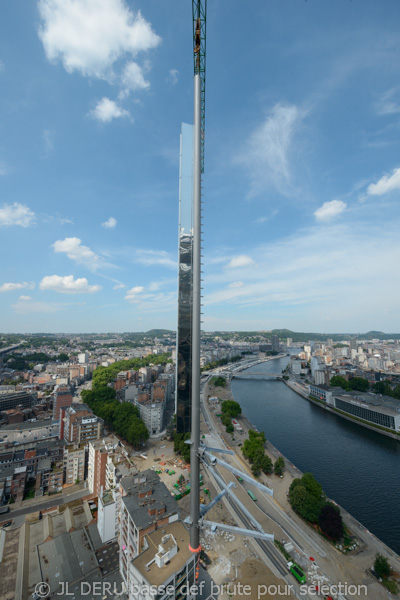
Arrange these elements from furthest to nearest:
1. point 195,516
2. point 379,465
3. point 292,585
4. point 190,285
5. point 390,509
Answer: point 379,465, point 390,509, point 292,585, point 190,285, point 195,516

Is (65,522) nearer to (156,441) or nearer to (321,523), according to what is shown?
(156,441)

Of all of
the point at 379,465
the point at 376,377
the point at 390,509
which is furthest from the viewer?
the point at 376,377

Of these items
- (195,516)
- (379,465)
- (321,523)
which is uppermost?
(195,516)

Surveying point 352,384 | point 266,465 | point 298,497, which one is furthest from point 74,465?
point 352,384

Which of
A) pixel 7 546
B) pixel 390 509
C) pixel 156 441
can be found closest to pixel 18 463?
pixel 7 546

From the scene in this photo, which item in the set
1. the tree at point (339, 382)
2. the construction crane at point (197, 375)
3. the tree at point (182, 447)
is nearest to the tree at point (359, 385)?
the tree at point (339, 382)

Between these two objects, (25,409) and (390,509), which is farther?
(25,409)

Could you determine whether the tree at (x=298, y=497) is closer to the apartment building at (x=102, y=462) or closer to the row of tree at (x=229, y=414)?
the apartment building at (x=102, y=462)
